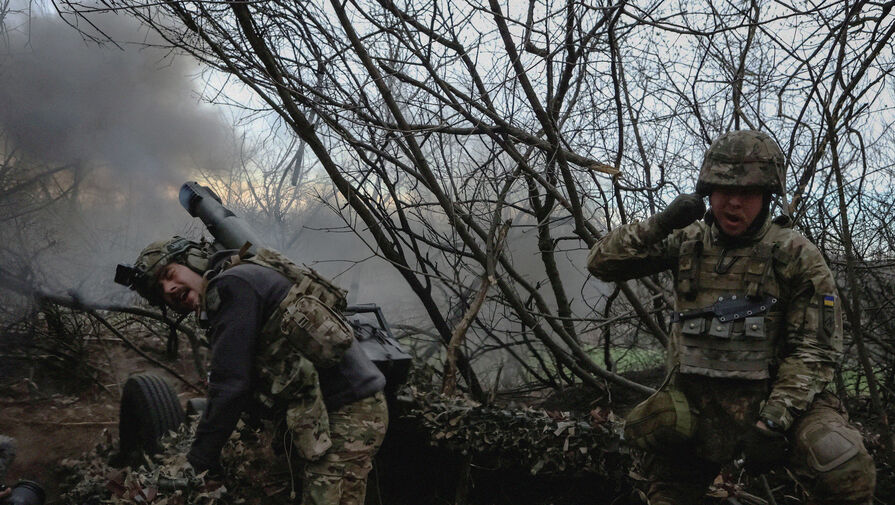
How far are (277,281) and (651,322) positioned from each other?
3.14m

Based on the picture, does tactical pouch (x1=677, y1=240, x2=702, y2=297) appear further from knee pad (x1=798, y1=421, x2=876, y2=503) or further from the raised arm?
knee pad (x1=798, y1=421, x2=876, y2=503)

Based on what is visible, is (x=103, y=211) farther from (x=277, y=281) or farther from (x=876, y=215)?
(x=876, y=215)

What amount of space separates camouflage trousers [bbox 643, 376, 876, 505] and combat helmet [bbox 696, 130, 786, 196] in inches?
30.5

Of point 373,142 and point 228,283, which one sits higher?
point 373,142

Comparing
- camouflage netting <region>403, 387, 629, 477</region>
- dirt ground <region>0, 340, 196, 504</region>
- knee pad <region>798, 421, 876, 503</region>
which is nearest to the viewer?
knee pad <region>798, 421, 876, 503</region>

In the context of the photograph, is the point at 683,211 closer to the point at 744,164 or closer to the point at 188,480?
the point at 744,164

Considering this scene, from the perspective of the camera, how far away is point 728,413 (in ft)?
8.71

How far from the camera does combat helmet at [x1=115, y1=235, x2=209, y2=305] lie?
309 cm

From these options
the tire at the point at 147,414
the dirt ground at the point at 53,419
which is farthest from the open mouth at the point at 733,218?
the dirt ground at the point at 53,419

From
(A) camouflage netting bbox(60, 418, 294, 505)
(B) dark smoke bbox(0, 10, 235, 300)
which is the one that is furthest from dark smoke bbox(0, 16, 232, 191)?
(A) camouflage netting bbox(60, 418, 294, 505)

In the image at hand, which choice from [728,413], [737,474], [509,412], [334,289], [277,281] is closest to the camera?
[728,413]

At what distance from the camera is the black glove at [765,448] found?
2391 millimetres

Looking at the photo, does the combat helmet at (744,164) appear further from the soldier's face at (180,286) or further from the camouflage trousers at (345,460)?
the soldier's face at (180,286)

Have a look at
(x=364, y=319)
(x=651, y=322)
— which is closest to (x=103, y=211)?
(x=364, y=319)
